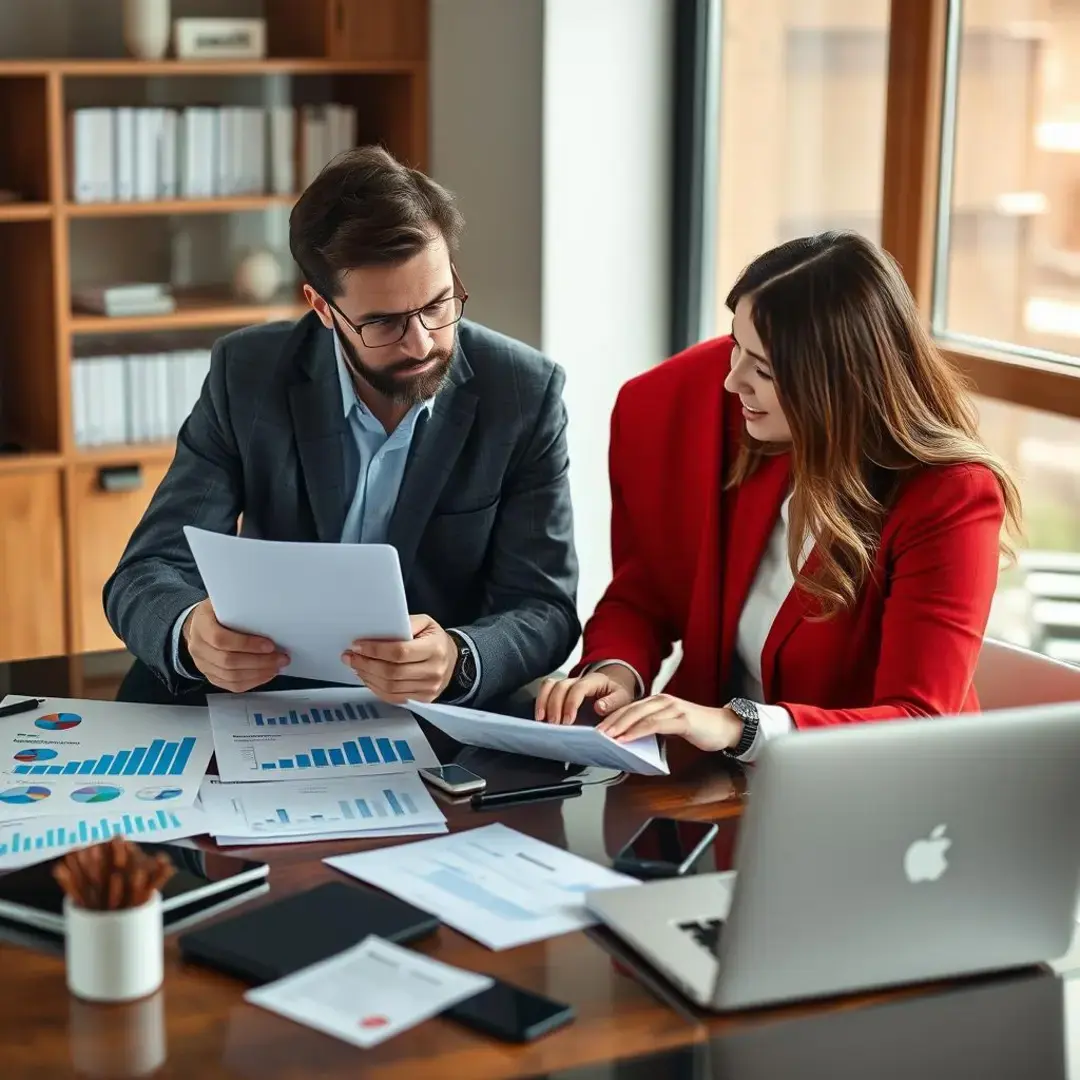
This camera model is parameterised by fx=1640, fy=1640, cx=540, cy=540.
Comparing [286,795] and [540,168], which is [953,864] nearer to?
[286,795]

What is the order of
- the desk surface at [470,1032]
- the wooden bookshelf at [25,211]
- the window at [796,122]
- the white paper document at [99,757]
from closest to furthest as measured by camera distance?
A: 1. the desk surface at [470,1032]
2. the white paper document at [99,757]
3. the window at [796,122]
4. the wooden bookshelf at [25,211]

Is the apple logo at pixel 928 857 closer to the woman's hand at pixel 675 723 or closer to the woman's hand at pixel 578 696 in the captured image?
the woman's hand at pixel 675 723

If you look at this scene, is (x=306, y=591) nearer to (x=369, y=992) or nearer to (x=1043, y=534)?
(x=369, y=992)

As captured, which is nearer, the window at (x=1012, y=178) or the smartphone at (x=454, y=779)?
the smartphone at (x=454, y=779)

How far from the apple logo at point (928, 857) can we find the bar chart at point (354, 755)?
2.18ft

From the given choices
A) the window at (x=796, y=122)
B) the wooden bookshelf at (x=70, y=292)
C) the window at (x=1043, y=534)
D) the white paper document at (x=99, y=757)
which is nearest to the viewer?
the white paper document at (x=99, y=757)

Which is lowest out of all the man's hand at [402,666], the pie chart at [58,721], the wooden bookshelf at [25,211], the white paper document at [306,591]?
the pie chart at [58,721]

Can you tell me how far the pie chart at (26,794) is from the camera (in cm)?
166

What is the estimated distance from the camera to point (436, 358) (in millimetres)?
2201

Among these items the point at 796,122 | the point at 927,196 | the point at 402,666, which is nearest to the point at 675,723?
the point at 402,666

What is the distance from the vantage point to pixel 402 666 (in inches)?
73.7

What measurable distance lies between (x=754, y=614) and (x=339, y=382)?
0.66 m

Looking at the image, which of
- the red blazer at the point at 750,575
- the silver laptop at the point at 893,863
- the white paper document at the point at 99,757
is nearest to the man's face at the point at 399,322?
the red blazer at the point at 750,575

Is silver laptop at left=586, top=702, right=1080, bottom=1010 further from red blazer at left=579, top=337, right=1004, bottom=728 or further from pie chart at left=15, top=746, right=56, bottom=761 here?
pie chart at left=15, top=746, right=56, bottom=761
